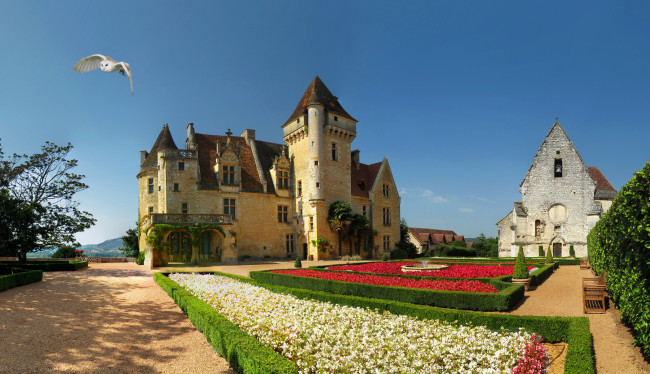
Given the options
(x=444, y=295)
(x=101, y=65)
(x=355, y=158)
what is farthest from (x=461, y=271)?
(x=355, y=158)

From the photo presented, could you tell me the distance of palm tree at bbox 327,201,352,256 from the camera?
117 ft

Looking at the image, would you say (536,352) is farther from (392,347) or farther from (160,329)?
(160,329)

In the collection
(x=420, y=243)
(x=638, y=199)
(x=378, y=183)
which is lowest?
(x=420, y=243)

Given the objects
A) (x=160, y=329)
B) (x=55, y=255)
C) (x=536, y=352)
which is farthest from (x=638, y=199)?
(x=55, y=255)

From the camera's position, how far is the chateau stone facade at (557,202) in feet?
113

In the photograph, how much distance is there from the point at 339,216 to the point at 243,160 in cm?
A: 1088

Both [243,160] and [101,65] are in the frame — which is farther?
[243,160]

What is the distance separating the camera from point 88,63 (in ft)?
43.3

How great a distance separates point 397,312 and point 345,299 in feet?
5.75

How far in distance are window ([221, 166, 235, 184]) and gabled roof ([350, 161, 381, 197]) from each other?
40.1 ft

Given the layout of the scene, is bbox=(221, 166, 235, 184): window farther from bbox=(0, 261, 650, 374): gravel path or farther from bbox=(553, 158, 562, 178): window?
bbox=(553, 158, 562, 178): window

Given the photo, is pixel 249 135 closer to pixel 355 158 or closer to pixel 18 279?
pixel 355 158

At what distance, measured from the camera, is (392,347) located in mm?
6098

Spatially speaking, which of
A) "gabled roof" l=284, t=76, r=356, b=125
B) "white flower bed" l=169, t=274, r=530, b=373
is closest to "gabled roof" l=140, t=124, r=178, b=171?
"gabled roof" l=284, t=76, r=356, b=125
